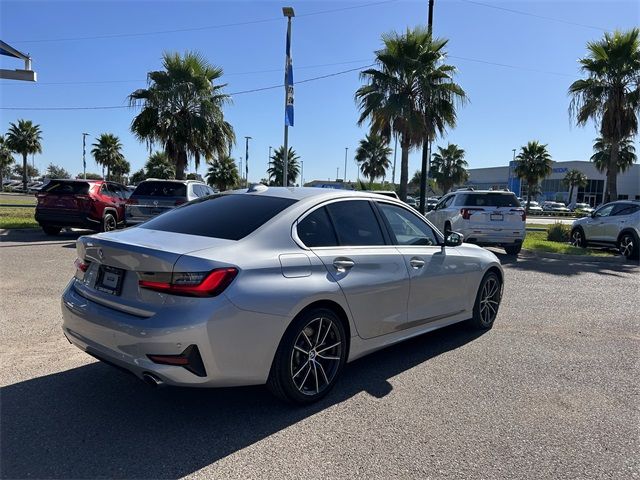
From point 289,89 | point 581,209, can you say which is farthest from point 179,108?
point 581,209

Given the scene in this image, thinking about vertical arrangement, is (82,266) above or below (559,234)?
above

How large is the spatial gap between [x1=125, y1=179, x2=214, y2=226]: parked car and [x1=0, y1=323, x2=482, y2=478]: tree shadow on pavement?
855cm

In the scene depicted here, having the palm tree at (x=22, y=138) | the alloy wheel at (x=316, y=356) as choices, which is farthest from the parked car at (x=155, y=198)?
the palm tree at (x=22, y=138)

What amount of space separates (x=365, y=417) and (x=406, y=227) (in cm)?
198

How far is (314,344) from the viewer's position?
3.77 metres

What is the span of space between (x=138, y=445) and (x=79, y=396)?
0.98m

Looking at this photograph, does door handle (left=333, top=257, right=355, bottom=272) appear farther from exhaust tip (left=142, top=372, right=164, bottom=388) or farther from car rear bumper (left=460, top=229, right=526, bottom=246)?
car rear bumper (left=460, top=229, right=526, bottom=246)

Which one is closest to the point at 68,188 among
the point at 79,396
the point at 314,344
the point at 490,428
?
the point at 79,396

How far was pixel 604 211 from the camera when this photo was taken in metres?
14.9

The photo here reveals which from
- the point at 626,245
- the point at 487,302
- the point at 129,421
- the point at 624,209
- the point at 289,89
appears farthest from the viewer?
the point at 289,89

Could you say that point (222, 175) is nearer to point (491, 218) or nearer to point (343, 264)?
point (491, 218)

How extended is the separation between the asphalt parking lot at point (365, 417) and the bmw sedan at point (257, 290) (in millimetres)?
341

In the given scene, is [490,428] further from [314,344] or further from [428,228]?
[428,228]

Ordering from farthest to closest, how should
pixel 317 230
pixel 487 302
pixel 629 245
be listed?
pixel 629 245 → pixel 487 302 → pixel 317 230
